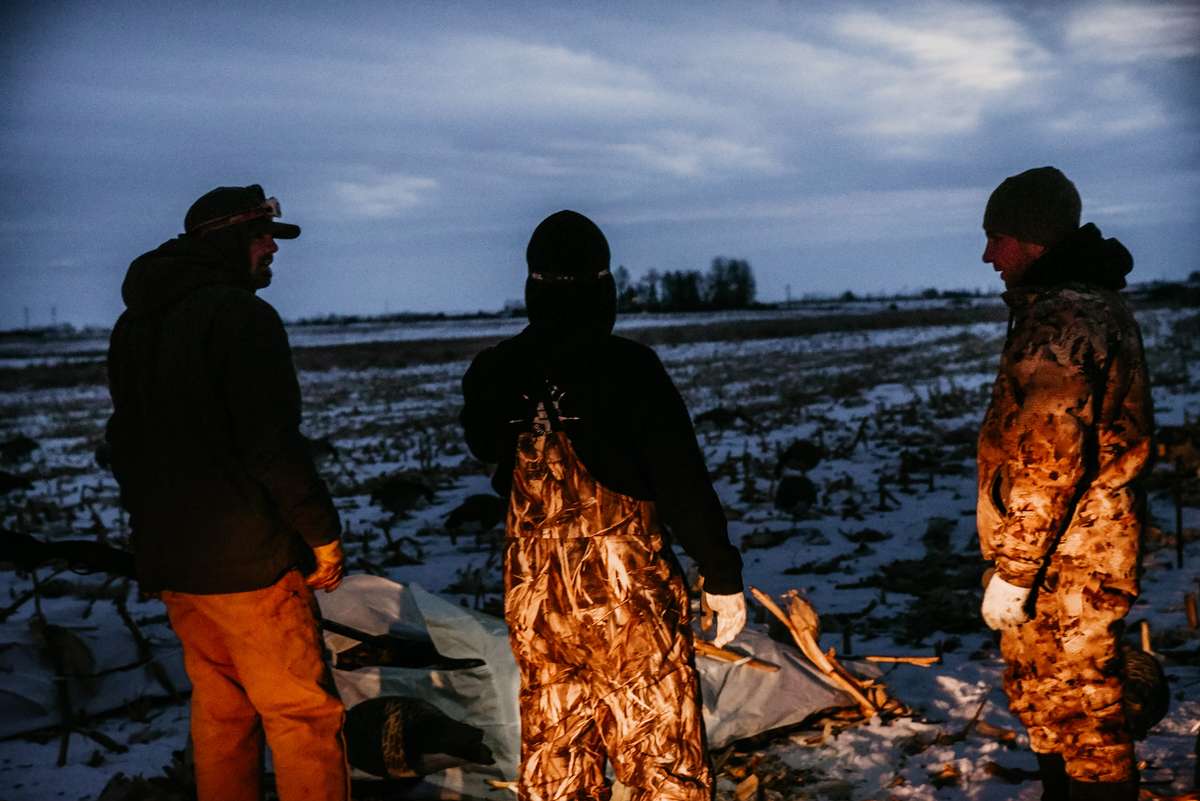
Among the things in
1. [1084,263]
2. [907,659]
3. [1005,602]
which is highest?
[1084,263]

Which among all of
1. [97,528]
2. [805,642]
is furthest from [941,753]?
[97,528]

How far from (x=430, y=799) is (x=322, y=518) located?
1488 millimetres

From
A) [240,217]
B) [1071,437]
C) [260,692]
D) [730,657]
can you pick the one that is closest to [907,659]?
[730,657]

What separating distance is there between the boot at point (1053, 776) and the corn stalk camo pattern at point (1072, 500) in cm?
13

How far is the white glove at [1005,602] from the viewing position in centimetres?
305

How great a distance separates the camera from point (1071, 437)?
2.91m

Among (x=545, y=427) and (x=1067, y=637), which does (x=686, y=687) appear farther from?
(x=1067, y=637)

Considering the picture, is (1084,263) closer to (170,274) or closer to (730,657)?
(730,657)

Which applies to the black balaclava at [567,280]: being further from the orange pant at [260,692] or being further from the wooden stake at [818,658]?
the wooden stake at [818,658]

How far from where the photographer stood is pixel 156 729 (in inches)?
177

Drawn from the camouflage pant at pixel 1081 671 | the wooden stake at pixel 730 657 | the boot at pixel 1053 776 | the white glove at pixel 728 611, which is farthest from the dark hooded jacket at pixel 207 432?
the boot at pixel 1053 776

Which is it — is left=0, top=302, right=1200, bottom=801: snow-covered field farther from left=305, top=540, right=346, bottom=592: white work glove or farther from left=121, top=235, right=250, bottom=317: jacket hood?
left=121, top=235, right=250, bottom=317: jacket hood

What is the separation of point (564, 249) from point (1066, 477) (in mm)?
1642

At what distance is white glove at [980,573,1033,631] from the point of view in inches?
120
